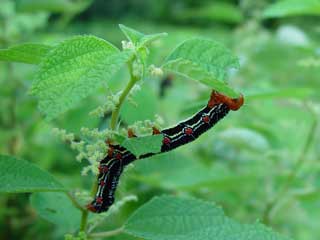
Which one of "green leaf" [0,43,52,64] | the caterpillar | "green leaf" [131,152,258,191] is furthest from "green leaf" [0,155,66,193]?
"green leaf" [131,152,258,191]

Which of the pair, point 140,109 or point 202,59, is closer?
point 202,59

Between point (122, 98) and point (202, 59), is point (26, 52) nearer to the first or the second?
point (122, 98)

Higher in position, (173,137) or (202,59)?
(202,59)

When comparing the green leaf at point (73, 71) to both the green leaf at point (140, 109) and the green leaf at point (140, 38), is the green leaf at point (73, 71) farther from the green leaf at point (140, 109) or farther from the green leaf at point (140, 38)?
the green leaf at point (140, 109)

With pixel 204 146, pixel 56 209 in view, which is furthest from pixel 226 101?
pixel 204 146

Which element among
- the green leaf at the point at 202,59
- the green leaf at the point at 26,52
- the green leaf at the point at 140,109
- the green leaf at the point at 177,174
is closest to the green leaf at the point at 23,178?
the green leaf at the point at 26,52

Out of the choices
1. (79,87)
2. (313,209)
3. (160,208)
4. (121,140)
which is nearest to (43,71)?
(79,87)

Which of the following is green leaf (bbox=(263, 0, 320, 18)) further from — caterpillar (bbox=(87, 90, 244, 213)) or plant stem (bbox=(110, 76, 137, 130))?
plant stem (bbox=(110, 76, 137, 130))
